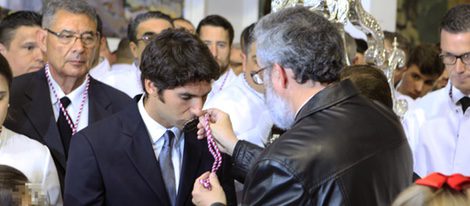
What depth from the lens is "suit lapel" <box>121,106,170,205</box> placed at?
11.0ft

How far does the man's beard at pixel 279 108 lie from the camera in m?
2.96

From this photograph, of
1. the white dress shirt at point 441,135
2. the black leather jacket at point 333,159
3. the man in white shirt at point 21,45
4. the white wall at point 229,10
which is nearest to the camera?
the black leather jacket at point 333,159

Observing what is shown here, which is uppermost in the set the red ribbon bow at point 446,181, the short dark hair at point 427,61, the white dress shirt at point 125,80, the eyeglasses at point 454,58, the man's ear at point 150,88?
the red ribbon bow at point 446,181

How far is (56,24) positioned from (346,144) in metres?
1.85

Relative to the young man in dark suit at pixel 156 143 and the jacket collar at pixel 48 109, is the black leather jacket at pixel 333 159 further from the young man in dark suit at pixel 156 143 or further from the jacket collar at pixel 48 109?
the jacket collar at pixel 48 109

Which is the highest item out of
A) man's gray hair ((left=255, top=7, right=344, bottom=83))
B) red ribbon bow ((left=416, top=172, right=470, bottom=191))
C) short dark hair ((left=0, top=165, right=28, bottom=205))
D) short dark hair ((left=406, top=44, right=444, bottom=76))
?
man's gray hair ((left=255, top=7, right=344, bottom=83))

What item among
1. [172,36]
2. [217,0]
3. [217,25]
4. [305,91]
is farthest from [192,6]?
[305,91]

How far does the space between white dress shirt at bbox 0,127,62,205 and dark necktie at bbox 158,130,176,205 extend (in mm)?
433

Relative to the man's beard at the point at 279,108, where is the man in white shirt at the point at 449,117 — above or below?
below

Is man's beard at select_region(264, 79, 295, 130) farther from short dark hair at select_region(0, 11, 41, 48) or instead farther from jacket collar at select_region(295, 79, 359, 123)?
short dark hair at select_region(0, 11, 41, 48)

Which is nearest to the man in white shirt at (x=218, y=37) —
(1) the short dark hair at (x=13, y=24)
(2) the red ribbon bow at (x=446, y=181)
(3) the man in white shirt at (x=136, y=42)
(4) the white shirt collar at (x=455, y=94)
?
(3) the man in white shirt at (x=136, y=42)

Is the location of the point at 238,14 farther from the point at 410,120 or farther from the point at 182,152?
the point at 182,152

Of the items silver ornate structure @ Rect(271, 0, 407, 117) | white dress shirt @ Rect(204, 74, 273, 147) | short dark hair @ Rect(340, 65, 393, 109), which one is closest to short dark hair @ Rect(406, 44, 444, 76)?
silver ornate structure @ Rect(271, 0, 407, 117)

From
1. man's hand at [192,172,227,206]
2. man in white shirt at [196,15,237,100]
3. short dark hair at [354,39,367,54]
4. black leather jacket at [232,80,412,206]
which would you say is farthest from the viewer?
man in white shirt at [196,15,237,100]
